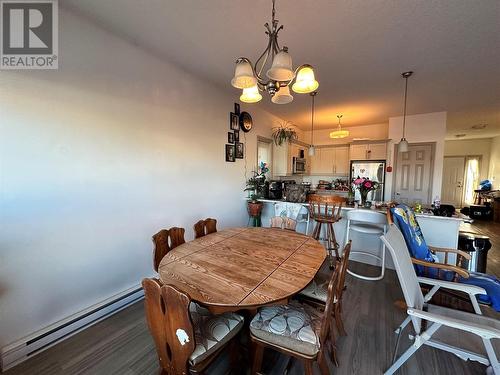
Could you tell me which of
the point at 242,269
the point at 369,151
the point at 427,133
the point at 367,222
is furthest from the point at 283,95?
the point at 427,133

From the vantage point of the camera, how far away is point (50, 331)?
1.62 metres

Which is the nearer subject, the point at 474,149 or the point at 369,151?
the point at 369,151

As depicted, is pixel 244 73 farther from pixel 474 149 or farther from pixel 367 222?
pixel 474 149

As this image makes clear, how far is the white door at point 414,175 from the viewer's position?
4426mm

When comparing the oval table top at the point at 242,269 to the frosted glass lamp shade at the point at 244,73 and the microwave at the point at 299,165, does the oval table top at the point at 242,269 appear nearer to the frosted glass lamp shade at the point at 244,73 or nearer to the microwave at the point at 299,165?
the frosted glass lamp shade at the point at 244,73

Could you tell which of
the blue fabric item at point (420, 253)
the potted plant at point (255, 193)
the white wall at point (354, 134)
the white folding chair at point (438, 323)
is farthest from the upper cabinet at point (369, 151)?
the white folding chair at point (438, 323)

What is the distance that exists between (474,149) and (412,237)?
865cm

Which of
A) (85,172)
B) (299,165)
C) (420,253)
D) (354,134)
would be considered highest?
(354,134)

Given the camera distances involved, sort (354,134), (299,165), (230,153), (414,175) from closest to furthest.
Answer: (230,153) < (414,175) < (299,165) < (354,134)

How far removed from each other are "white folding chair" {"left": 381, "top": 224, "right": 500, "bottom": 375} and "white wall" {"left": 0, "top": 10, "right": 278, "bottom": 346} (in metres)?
2.30

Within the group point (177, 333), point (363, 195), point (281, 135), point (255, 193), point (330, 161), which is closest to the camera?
point (177, 333)

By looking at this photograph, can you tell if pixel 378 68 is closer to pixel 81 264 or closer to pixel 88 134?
pixel 88 134

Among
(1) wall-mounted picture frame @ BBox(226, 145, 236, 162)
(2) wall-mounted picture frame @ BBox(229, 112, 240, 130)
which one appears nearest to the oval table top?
(1) wall-mounted picture frame @ BBox(226, 145, 236, 162)

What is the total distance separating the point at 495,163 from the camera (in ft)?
22.0
